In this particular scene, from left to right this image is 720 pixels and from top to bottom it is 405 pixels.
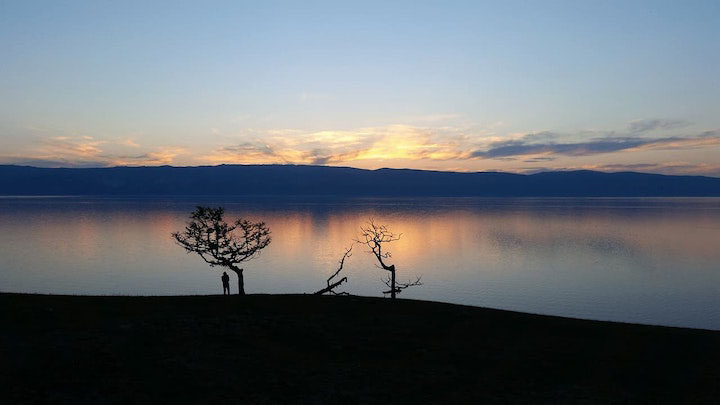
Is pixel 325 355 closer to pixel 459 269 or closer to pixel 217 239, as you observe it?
pixel 217 239

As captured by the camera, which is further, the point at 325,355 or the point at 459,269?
the point at 459,269

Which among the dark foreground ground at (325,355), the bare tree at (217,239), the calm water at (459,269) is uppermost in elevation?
the bare tree at (217,239)

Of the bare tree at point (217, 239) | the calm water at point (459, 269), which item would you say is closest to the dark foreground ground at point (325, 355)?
the bare tree at point (217, 239)

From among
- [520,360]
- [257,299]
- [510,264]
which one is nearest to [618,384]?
[520,360]

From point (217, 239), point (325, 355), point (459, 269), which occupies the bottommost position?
point (459, 269)

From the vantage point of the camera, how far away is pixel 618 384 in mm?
22094

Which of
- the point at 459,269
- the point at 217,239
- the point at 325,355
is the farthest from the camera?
the point at 459,269

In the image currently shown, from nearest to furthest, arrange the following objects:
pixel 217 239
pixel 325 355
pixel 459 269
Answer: pixel 325 355, pixel 217 239, pixel 459 269

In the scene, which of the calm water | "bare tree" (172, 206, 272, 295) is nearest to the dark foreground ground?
"bare tree" (172, 206, 272, 295)

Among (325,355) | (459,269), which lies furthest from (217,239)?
(459,269)

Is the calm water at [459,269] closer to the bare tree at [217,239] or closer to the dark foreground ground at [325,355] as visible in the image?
the bare tree at [217,239]

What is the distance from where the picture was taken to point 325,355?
24.9 m

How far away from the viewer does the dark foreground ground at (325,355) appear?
66.8 ft

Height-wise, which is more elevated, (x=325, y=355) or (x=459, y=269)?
(x=325, y=355)
